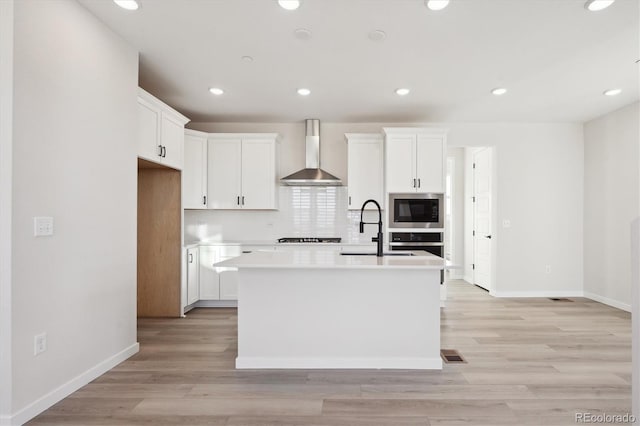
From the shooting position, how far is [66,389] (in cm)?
238

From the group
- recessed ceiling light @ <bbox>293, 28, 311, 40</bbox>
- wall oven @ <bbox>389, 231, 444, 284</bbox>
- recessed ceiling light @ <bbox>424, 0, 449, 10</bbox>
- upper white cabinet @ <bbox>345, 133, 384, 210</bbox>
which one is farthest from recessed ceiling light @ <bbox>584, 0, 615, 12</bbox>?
wall oven @ <bbox>389, 231, 444, 284</bbox>

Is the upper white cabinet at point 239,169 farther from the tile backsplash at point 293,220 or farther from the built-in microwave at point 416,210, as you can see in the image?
the built-in microwave at point 416,210

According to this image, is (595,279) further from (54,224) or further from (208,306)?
(54,224)

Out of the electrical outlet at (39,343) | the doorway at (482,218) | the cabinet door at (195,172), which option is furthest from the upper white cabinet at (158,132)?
the doorway at (482,218)

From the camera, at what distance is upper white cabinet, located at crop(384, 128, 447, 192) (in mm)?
4879

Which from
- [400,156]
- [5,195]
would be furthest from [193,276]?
[400,156]

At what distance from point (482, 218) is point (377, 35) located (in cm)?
428

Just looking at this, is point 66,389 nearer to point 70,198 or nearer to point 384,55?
point 70,198

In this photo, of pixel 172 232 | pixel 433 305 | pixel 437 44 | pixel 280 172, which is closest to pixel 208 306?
pixel 172 232

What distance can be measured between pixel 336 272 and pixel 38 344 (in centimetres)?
195

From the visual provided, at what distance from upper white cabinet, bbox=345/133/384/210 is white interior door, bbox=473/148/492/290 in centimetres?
201

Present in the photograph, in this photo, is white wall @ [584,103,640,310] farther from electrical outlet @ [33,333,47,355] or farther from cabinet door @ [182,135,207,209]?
electrical outlet @ [33,333,47,355]

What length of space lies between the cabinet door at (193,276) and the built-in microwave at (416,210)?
2590mm

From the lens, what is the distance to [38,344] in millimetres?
2164
